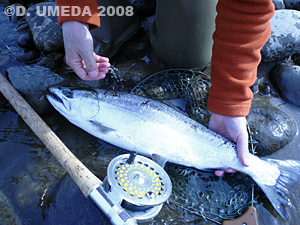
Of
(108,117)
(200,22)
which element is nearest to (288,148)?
(200,22)

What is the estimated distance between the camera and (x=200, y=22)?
11.7 ft

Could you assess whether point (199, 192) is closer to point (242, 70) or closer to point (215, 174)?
point (215, 174)

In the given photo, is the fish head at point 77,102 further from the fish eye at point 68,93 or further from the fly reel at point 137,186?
the fly reel at point 137,186

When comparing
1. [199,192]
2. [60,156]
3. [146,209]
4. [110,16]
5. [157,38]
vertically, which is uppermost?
[110,16]

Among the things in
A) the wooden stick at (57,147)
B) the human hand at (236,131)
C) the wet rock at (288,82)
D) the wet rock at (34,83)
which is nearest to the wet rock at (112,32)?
the wet rock at (34,83)

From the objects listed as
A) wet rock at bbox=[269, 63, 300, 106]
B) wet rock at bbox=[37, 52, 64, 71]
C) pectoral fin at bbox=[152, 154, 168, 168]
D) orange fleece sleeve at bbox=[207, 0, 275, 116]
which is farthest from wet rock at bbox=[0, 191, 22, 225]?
wet rock at bbox=[269, 63, 300, 106]

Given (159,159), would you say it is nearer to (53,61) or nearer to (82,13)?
(82,13)

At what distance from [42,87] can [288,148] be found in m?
3.43

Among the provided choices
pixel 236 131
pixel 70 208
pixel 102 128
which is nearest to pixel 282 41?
pixel 236 131

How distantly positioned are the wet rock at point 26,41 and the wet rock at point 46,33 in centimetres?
15

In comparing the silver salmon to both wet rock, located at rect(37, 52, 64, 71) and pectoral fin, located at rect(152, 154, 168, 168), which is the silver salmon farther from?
wet rock, located at rect(37, 52, 64, 71)

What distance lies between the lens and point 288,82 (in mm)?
3869

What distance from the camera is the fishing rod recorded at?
187 cm

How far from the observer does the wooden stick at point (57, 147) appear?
2.07 metres
